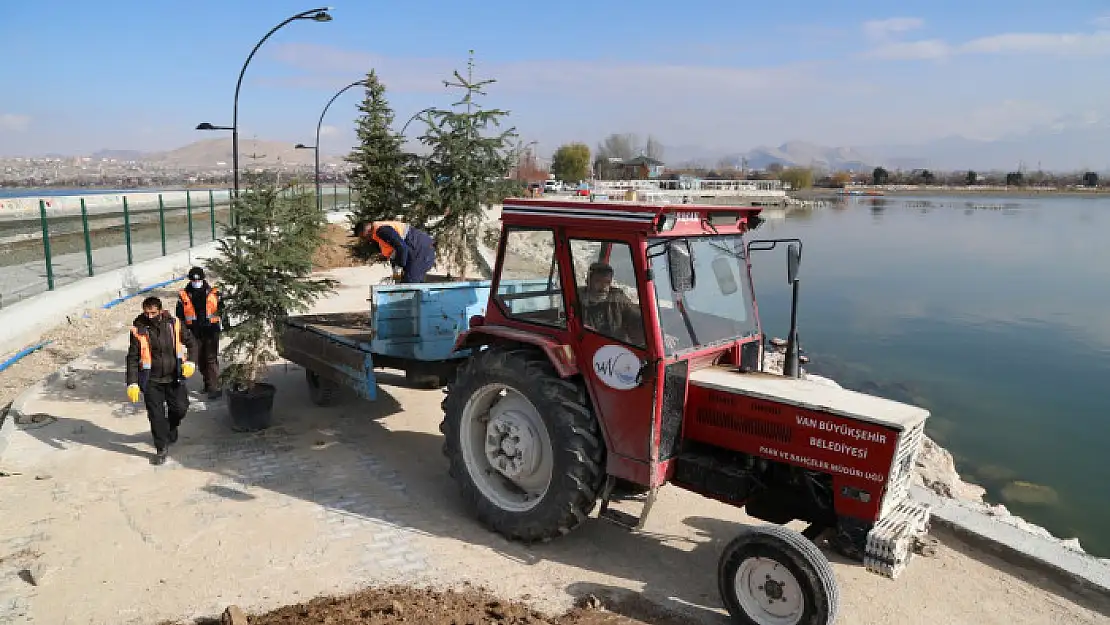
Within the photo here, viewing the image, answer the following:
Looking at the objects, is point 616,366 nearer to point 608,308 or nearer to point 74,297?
point 608,308

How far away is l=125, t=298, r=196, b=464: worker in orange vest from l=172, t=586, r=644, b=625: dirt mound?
3268 mm

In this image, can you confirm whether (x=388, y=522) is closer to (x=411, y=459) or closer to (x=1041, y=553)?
(x=411, y=459)

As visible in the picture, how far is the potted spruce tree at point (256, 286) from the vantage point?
7613 mm

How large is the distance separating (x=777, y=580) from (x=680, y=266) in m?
2.05

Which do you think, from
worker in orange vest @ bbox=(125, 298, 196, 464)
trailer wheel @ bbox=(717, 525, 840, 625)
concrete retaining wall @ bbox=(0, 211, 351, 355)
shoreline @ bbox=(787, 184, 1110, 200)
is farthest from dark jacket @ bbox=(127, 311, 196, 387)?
shoreline @ bbox=(787, 184, 1110, 200)

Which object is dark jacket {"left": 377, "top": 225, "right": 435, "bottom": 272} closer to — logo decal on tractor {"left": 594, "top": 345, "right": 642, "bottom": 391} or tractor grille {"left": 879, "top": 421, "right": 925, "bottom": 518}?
logo decal on tractor {"left": 594, "top": 345, "right": 642, "bottom": 391}

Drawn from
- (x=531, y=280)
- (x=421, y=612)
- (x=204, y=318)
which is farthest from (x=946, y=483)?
(x=204, y=318)

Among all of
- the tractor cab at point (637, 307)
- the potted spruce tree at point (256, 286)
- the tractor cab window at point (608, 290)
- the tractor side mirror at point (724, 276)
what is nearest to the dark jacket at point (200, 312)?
the potted spruce tree at point (256, 286)

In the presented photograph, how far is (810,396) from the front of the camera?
446cm

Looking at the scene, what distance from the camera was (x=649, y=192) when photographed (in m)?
5.65

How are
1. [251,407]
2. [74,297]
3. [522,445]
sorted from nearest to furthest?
[522,445]
[251,407]
[74,297]

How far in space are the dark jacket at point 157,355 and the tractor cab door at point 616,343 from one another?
169 inches

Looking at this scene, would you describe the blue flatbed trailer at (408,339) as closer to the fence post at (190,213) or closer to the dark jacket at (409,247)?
A: the dark jacket at (409,247)

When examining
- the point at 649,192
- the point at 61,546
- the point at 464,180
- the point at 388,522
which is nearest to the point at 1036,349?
the point at 464,180
